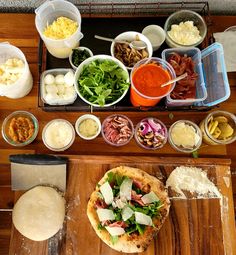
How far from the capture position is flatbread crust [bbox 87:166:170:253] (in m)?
1.49

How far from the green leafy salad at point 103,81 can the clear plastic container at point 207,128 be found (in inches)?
16.6

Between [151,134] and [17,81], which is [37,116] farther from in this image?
[151,134]

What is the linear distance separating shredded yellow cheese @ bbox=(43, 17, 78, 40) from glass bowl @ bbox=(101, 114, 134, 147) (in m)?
0.44

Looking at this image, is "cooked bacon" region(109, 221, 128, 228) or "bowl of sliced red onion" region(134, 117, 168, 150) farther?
"bowl of sliced red onion" region(134, 117, 168, 150)

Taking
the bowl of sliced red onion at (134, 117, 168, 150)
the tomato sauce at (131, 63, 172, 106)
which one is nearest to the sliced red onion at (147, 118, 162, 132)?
the bowl of sliced red onion at (134, 117, 168, 150)

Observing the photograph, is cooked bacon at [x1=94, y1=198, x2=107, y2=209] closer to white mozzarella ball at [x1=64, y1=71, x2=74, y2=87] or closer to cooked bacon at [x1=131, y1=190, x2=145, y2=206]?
cooked bacon at [x1=131, y1=190, x2=145, y2=206]

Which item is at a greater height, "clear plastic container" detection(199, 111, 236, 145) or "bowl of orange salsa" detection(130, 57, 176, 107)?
"bowl of orange salsa" detection(130, 57, 176, 107)

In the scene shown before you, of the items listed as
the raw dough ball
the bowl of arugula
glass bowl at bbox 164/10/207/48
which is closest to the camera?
the raw dough ball

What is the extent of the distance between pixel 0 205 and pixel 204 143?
1.03 meters

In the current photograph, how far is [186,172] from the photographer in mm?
1610

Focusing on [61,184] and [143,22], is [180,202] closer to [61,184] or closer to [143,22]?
[61,184]

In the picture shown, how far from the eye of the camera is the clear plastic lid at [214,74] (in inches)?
62.4

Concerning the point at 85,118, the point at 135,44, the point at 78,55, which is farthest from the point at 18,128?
the point at 135,44

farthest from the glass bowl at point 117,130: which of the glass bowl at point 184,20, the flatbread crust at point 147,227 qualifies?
the glass bowl at point 184,20
